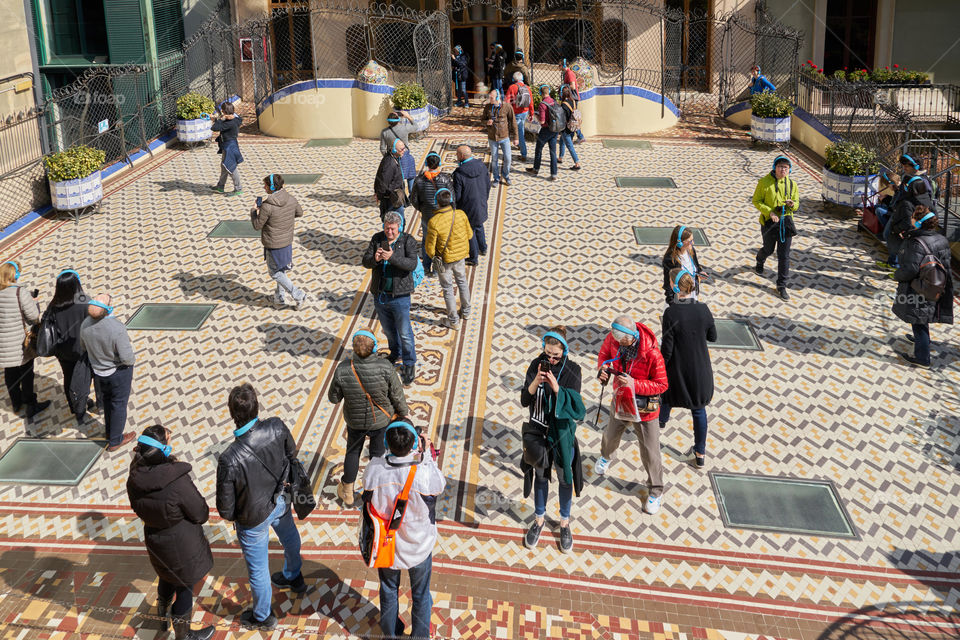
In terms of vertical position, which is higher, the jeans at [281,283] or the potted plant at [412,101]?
the potted plant at [412,101]

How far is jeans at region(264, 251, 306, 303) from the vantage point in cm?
930

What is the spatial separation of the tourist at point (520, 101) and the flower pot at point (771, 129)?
4.36 meters

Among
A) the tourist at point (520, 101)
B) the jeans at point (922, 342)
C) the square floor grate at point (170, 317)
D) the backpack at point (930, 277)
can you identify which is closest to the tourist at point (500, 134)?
the tourist at point (520, 101)

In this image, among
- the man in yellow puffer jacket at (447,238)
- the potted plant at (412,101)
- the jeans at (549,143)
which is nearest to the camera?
the man in yellow puffer jacket at (447,238)

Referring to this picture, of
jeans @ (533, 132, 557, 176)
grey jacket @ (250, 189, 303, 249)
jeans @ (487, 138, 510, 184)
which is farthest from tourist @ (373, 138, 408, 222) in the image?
jeans @ (533, 132, 557, 176)

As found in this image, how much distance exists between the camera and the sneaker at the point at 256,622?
5387mm

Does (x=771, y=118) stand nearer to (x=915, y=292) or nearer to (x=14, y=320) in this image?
(x=915, y=292)

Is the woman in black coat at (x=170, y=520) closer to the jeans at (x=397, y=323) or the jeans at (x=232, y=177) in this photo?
the jeans at (x=397, y=323)

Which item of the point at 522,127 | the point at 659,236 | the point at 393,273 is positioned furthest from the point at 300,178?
the point at 393,273

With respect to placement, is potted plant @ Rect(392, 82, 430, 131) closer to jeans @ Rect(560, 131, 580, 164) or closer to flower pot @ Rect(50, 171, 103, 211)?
jeans @ Rect(560, 131, 580, 164)

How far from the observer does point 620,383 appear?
6.14 metres

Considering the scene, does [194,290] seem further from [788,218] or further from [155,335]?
[788,218]

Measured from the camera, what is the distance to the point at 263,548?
5.26 meters

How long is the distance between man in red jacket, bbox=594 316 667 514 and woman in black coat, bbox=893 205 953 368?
3376 mm
